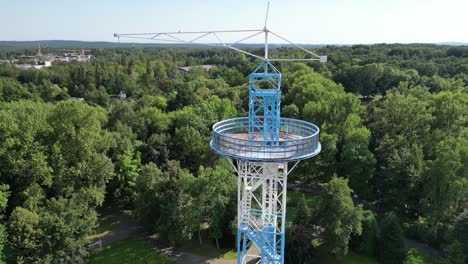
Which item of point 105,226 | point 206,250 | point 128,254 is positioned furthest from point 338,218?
point 105,226

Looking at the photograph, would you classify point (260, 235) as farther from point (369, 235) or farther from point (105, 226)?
point (105, 226)

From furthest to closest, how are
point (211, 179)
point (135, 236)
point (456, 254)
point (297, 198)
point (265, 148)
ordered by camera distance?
point (297, 198) < point (135, 236) < point (211, 179) < point (456, 254) < point (265, 148)

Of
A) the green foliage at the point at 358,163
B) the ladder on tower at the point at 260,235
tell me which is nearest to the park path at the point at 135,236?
the ladder on tower at the point at 260,235

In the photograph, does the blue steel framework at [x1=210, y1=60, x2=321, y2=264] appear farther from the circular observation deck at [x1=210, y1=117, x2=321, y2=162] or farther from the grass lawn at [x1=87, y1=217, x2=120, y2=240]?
the grass lawn at [x1=87, y1=217, x2=120, y2=240]

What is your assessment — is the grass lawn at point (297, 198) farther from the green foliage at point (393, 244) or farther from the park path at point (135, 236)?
the park path at point (135, 236)

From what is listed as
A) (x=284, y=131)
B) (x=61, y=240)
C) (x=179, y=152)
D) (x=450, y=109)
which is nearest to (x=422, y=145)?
(x=450, y=109)

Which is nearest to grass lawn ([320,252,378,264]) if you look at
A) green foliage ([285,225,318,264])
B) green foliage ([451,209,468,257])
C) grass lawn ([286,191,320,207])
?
green foliage ([285,225,318,264])
